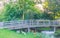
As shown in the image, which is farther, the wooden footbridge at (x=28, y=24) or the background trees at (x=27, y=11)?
the background trees at (x=27, y=11)

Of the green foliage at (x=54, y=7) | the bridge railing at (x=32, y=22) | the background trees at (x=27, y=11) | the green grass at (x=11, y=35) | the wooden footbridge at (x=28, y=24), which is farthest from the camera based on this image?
the green foliage at (x=54, y=7)

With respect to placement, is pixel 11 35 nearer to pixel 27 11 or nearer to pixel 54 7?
pixel 27 11

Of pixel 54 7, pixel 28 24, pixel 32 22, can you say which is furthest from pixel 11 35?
pixel 54 7

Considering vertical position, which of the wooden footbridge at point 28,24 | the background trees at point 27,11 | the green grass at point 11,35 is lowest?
the green grass at point 11,35

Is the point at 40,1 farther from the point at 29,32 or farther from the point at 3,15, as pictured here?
the point at 29,32

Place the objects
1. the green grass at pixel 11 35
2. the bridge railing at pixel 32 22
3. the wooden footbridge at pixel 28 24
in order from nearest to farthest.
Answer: the green grass at pixel 11 35
the wooden footbridge at pixel 28 24
the bridge railing at pixel 32 22

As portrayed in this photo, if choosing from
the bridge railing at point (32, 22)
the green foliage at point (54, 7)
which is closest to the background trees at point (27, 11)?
the green foliage at point (54, 7)

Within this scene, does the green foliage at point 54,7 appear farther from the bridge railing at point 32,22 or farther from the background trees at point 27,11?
the bridge railing at point 32,22

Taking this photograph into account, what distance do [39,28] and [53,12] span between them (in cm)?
223

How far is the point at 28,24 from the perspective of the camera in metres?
20.4

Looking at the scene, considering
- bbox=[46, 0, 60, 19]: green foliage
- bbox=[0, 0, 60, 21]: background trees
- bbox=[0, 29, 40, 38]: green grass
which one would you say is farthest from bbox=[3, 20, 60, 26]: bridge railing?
bbox=[46, 0, 60, 19]: green foliage

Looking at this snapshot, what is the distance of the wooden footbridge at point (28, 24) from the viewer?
1995 centimetres

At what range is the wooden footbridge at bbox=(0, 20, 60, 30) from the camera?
19953 millimetres

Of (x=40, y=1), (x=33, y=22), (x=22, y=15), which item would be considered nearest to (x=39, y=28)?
(x=33, y=22)
